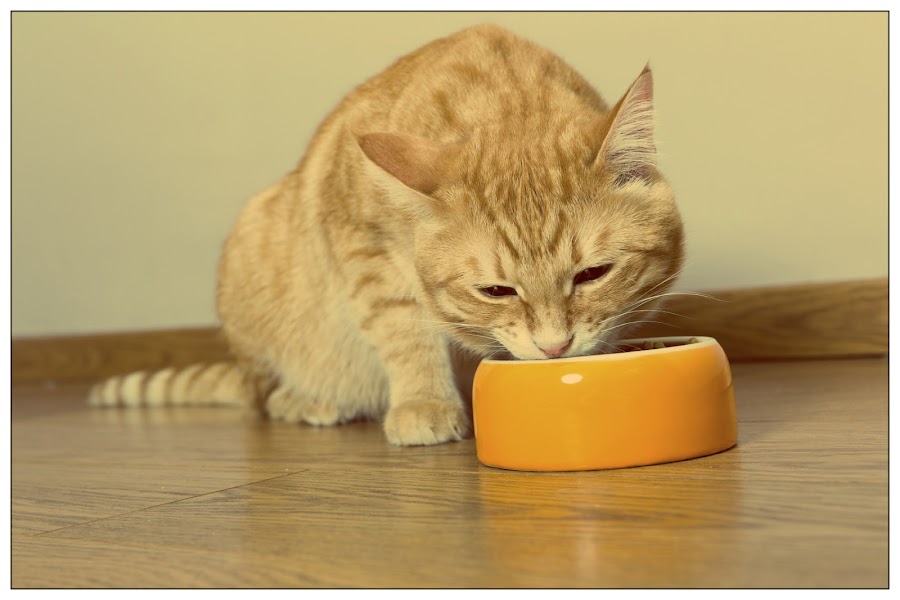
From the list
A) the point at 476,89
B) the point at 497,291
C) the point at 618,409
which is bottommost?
the point at 618,409

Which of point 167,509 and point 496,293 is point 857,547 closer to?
point 496,293

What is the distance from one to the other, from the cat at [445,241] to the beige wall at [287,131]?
0.40m

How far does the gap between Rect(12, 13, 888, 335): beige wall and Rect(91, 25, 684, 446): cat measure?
15.6 inches

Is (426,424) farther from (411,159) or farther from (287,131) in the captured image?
(287,131)

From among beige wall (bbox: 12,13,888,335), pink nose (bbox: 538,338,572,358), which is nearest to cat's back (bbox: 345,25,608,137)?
beige wall (bbox: 12,13,888,335)

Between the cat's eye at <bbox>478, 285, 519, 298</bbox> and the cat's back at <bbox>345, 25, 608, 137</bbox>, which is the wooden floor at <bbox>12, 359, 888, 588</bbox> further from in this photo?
the cat's back at <bbox>345, 25, 608, 137</bbox>

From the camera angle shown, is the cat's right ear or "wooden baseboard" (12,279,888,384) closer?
the cat's right ear

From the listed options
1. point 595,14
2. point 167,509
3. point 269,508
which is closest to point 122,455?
point 167,509

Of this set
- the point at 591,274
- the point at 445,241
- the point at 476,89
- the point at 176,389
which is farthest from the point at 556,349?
the point at 176,389

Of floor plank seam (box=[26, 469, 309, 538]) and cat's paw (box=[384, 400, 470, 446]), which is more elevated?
cat's paw (box=[384, 400, 470, 446])

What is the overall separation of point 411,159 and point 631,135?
0.35 m

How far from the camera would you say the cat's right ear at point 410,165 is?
1.58 meters

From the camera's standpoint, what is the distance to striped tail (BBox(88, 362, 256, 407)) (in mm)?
2807

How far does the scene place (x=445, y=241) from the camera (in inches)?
64.4
